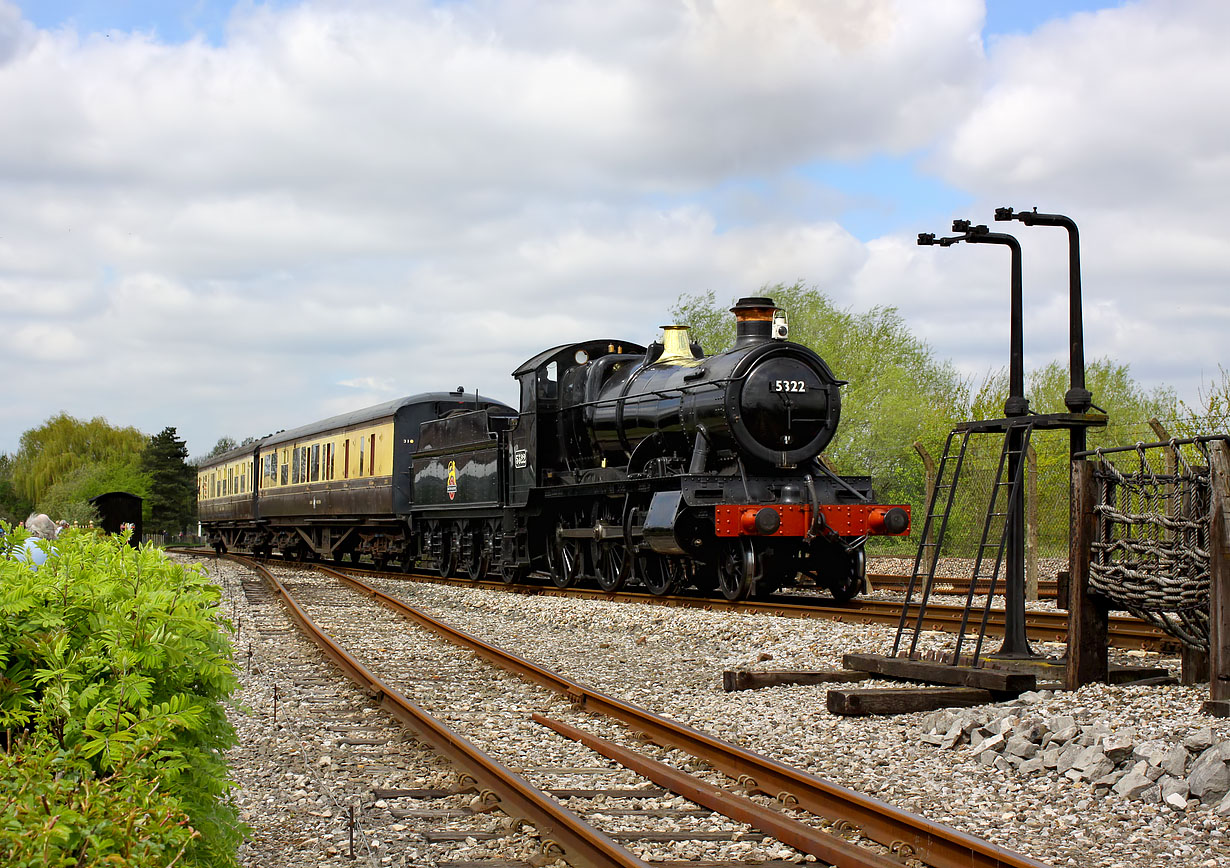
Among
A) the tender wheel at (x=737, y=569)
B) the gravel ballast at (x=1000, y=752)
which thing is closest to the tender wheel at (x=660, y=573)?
the tender wheel at (x=737, y=569)

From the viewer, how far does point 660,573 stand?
15195 mm

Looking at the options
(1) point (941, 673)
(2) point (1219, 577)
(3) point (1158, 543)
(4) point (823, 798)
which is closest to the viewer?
(4) point (823, 798)

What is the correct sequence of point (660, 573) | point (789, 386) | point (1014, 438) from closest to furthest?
point (1014, 438) → point (789, 386) → point (660, 573)

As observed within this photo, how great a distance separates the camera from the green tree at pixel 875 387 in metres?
35.3

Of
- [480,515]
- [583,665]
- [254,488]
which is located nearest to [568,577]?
[480,515]

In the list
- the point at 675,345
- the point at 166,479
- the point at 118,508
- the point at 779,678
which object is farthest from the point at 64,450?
the point at 779,678

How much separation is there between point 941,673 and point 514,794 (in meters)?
3.50

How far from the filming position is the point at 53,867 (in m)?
2.47

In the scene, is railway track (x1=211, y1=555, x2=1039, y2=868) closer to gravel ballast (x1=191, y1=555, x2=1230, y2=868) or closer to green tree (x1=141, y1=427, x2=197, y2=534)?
gravel ballast (x1=191, y1=555, x2=1230, y2=868)

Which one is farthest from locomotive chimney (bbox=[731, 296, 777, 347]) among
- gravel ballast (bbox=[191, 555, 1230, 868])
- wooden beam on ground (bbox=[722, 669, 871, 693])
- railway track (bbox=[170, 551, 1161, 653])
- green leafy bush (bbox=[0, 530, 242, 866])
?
green leafy bush (bbox=[0, 530, 242, 866])

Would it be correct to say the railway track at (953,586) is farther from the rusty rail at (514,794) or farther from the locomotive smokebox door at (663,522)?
the rusty rail at (514,794)

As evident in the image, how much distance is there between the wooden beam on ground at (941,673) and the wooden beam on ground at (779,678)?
0.11 metres

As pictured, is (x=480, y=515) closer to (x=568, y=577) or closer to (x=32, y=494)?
(x=568, y=577)

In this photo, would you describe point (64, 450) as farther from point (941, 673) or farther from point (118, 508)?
point (941, 673)
